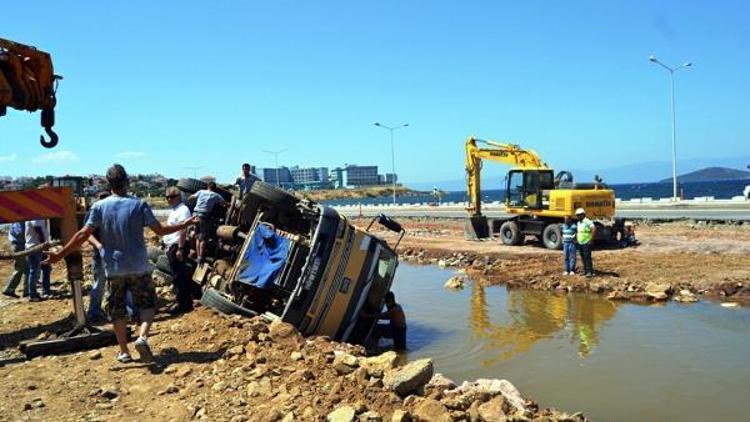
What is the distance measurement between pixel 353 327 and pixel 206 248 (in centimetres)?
284

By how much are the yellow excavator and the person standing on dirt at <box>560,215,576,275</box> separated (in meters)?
4.38

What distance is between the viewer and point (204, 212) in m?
10.0

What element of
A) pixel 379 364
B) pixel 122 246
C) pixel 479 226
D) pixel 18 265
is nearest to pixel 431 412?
pixel 379 364

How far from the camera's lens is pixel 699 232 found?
24.8m

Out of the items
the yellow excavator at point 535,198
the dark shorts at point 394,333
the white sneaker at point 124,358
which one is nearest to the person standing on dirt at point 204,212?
the dark shorts at point 394,333

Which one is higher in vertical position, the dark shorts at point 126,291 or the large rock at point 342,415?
the dark shorts at point 126,291

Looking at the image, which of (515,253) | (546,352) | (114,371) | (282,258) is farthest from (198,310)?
(515,253)

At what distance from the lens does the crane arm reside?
24375mm

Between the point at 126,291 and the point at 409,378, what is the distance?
2903 mm

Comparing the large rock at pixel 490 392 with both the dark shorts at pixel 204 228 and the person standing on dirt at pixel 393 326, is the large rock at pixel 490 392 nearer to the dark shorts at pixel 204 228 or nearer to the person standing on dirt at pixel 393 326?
the person standing on dirt at pixel 393 326

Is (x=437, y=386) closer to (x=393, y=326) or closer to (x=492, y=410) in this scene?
(x=492, y=410)

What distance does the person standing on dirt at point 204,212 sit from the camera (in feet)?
32.9

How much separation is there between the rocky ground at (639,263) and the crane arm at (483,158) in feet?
6.49

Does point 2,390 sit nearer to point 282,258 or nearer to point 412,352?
point 282,258
